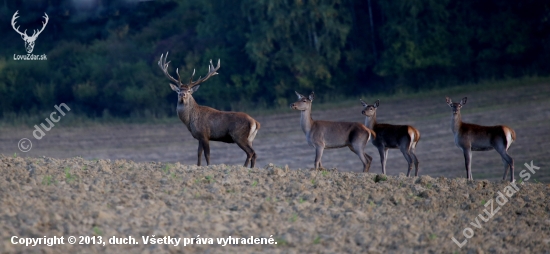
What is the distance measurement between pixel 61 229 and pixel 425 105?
25.6 metres

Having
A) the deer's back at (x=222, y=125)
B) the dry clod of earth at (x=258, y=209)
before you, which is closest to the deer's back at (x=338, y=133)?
the deer's back at (x=222, y=125)

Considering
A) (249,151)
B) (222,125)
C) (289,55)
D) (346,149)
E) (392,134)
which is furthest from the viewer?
(289,55)

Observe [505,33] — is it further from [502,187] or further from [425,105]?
[502,187]

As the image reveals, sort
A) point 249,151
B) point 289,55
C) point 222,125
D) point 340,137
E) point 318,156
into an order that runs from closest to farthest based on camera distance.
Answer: point 249,151
point 222,125
point 318,156
point 340,137
point 289,55

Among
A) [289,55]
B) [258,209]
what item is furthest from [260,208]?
[289,55]

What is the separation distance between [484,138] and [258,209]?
7624mm

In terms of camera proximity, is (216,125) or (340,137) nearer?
(216,125)

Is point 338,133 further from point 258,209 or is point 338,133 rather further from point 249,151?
point 258,209

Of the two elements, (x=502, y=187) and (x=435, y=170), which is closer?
(x=502, y=187)

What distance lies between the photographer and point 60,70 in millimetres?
41125

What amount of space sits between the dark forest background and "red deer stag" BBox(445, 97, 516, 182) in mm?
19422

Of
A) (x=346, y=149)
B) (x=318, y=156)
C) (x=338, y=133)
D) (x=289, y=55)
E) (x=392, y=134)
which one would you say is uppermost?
(x=289, y=55)

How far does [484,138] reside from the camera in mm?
17078

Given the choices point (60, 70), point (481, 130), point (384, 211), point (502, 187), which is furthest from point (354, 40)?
point (384, 211)
